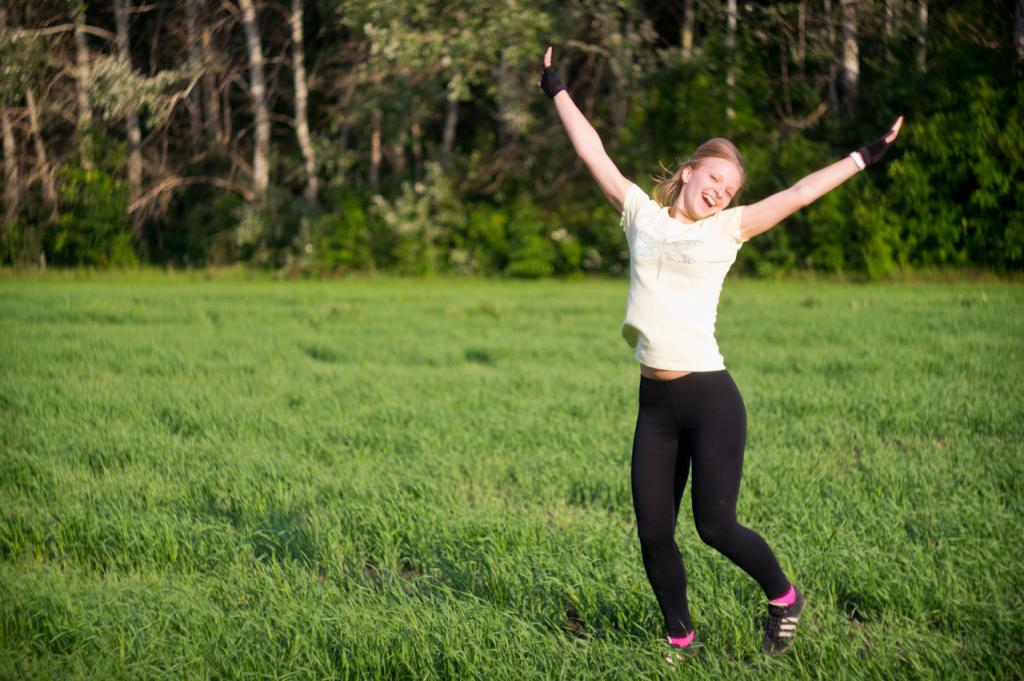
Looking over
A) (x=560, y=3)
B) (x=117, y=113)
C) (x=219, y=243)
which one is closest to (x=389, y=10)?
(x=560, y=3)

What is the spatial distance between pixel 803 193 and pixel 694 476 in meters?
1.06

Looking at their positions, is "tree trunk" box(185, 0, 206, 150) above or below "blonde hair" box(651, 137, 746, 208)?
above

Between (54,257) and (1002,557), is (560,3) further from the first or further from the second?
(1002,557)

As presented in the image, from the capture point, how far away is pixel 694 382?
325 cm

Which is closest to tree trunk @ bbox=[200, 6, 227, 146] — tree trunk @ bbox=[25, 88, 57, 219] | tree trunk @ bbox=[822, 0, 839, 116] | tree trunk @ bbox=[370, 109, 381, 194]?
tree trunk @ bbox=[25, 88, 57, 219]

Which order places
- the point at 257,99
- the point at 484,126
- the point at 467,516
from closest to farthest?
1. the point at 467,516
2. the point at 257,99
3. the point at 484,126

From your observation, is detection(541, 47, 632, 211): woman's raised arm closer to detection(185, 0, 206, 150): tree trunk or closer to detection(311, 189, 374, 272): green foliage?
detection(311, 189, 374, 272): green foliage

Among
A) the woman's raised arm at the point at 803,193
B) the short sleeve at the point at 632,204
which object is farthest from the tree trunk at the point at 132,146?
the woman's raised arm at the point at 803,193

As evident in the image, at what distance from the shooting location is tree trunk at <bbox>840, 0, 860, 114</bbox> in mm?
22859

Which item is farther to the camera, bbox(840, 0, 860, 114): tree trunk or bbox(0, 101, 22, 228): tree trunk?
bbox(0, 101, 22, 228): tree trunk

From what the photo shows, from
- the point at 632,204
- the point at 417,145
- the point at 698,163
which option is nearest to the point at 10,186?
the point at 417,145

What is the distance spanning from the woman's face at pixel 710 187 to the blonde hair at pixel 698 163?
19mm

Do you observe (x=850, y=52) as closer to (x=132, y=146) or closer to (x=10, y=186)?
(x=132, y=146)

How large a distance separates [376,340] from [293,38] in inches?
728
